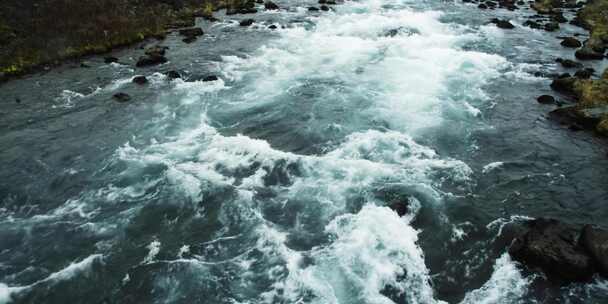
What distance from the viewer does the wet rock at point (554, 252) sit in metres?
9.84

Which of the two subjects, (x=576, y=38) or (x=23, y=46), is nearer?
(x=23, y=46)

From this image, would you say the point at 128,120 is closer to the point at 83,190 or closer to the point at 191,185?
the point at 83,190

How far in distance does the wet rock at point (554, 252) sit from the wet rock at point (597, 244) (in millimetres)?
150

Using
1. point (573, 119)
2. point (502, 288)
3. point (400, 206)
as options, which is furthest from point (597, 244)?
point (573, 119)

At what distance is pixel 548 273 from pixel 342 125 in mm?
8731

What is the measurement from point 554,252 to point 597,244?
1.10 m

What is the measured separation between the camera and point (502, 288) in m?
9.84

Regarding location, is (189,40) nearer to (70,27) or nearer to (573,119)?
(70,27)

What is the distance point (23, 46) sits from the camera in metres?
22.7

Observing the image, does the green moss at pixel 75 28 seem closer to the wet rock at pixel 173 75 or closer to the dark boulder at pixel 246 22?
the dark boulder at pixel 246 22

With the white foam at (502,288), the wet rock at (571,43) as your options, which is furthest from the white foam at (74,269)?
the wet rock at (571,43)

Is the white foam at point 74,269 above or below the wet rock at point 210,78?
below

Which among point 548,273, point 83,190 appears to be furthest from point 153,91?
point 548,273

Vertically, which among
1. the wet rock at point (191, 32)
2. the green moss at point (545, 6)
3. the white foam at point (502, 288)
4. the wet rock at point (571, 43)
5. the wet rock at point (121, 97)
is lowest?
the white foam at point (502, 288)
